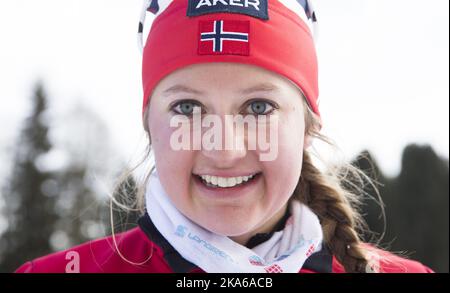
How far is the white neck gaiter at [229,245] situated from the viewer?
206cm

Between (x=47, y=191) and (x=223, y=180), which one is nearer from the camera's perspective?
(x=223, y=180)

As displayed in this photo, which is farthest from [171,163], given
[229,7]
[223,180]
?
[229,7]

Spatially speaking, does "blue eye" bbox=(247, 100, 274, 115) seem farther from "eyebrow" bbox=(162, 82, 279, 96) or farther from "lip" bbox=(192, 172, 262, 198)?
"lip" bbox=(192, 172, 262, 198)

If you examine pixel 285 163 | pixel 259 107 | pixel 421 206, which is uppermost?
pixel 259 107

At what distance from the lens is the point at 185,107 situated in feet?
6.40

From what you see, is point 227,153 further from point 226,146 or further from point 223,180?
point 223,180

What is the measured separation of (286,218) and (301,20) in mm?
908

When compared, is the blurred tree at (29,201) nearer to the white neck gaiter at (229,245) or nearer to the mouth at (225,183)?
the white neck gaiter at (229,245)

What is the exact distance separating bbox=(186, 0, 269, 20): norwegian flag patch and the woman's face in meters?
0.24

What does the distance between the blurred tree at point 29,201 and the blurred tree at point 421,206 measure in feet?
33.1

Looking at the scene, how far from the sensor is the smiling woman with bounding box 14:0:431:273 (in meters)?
1.91

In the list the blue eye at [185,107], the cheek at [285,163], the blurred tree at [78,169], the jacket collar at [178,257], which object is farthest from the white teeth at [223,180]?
the blurred tree at [78,169]

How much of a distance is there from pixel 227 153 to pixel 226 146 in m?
0.03

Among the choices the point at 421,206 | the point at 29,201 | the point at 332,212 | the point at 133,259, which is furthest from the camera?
the point at 29,201
